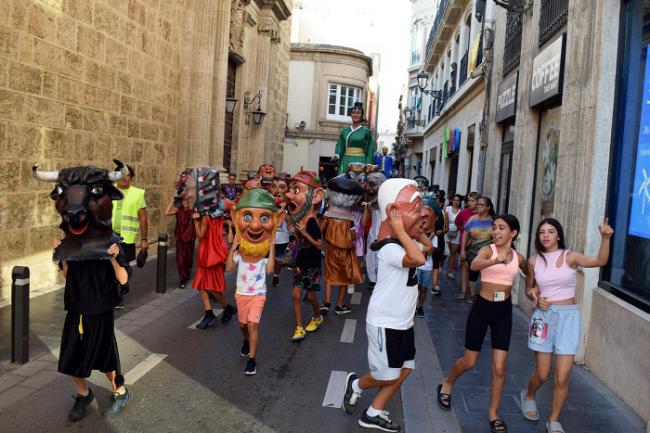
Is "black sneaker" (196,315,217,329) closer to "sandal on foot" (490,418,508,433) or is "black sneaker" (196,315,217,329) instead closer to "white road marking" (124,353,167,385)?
"white road marking" (124,353,167,385)

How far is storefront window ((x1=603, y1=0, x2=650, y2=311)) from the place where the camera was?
5.29m

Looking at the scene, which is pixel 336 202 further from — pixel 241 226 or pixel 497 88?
pixel 497 88

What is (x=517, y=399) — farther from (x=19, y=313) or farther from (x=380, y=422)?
(x=19, y=313)

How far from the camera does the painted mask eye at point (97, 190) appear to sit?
4.16 metres

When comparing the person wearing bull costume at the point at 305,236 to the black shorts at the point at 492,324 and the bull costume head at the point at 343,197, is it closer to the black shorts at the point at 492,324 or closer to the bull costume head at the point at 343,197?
the bull costume head at the point at 343,197

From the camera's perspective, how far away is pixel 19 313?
5.13 meters

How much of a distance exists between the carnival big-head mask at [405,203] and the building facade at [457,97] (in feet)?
35.1

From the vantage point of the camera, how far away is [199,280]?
6844mm

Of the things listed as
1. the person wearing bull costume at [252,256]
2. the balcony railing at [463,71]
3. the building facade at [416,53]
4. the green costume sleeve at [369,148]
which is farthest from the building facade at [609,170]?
the building facade at [416,53]

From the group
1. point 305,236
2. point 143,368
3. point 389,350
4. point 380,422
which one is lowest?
point 143,368

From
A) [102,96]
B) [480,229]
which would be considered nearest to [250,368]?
[480,229]

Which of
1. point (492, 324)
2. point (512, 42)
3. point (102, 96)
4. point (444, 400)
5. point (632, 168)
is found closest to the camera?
point (492, 324)

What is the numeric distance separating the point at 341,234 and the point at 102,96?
207 inches

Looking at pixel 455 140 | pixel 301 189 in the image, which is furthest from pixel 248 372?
pixel 455 140
